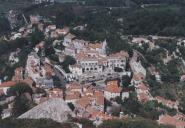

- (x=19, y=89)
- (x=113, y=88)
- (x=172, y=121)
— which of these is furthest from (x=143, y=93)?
(x=19, y=89)

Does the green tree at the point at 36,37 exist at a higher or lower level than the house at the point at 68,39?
lower

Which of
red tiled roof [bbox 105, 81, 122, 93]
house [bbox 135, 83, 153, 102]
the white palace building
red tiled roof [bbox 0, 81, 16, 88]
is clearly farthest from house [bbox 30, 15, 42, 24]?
house [bbox 135, 83, 153, 102]

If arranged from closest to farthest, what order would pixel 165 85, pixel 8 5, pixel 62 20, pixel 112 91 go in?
1. pixel 112 91
2. pixel 165 85
3. pixel 62 20
4. pixel 8 5

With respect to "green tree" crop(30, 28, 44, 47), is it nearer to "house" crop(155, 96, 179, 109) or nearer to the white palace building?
the white palace building

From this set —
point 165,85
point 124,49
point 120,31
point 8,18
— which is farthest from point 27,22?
point 165,85

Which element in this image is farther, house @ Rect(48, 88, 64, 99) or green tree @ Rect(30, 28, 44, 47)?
green tree @ Rect(30, 28, 44, 47)

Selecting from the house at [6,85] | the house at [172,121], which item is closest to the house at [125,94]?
the house at [172,121]

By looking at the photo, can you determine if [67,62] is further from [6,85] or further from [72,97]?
[72,97]

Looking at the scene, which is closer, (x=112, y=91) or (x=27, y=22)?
(x=112, y=91)

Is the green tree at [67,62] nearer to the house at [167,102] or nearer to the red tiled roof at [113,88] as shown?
the red tiled roof at [113,88]

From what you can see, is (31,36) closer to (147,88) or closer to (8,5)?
(147,88)

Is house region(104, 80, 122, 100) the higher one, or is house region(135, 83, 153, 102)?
house region(104, 80, 122, 100)
